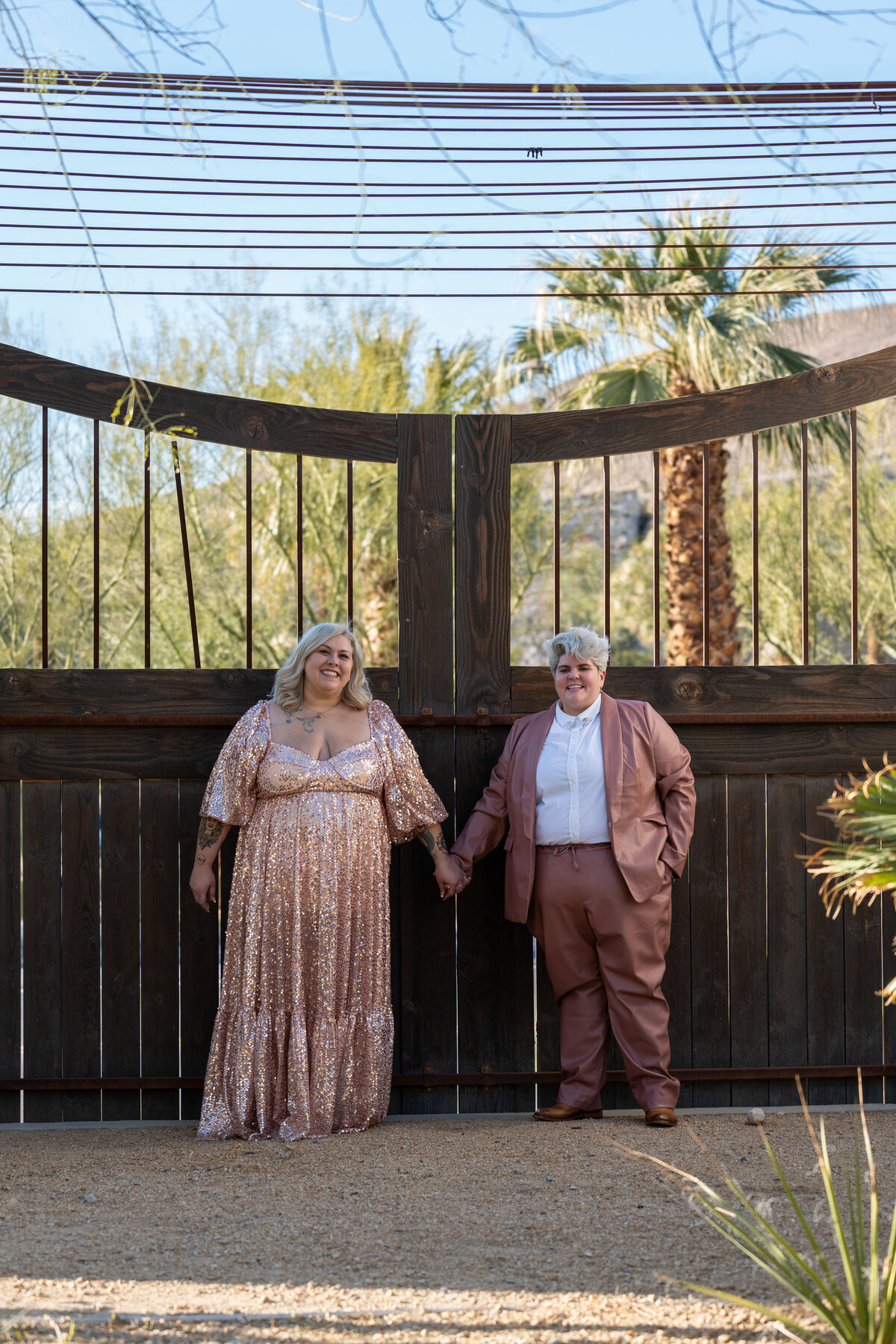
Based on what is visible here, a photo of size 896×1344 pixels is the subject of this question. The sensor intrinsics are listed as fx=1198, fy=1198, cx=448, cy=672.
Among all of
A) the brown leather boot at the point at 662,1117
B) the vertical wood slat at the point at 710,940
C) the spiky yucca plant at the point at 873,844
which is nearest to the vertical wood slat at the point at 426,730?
the brown leather boot at the point at 662,1117

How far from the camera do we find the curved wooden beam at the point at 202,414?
409 centimetres

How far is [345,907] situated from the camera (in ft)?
12.2

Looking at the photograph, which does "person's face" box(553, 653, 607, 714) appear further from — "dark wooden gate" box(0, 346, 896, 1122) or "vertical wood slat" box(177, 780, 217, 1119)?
"vertical wood slat" box(177, 780, 217, 1119)

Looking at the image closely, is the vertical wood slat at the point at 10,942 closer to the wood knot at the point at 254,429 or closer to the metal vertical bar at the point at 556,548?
the wood knot at the point at 254,429

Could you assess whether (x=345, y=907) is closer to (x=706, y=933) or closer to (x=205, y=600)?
(x=706, y=933)

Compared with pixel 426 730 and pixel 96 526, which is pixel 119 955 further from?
pixel 96 526

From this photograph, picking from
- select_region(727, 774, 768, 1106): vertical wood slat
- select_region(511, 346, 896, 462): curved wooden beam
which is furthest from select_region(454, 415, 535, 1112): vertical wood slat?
select_region(727, 774, 768, 1106): vertical wood slat

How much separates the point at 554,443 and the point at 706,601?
0.76m

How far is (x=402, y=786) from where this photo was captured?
Answer: 385 cm

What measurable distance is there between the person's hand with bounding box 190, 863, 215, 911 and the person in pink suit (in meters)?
0.79

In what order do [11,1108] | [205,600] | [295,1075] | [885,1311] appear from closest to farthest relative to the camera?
[885,1311], [295,1075], [11,1108], [205,600]

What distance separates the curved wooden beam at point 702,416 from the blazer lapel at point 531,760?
934mm

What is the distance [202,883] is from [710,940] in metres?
1.75

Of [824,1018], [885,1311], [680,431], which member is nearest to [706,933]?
[824,1018]
